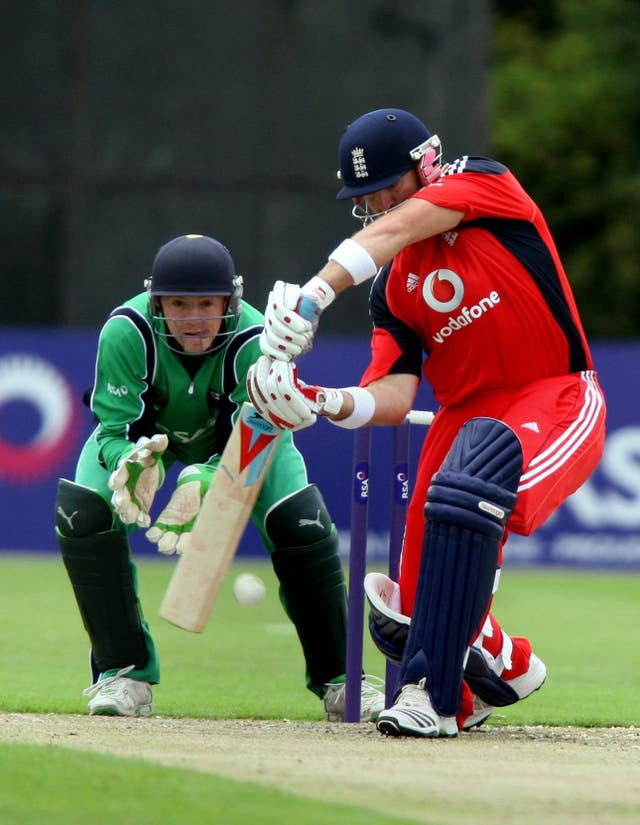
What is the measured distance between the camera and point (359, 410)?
5199 millimetres

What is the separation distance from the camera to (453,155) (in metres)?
12.9

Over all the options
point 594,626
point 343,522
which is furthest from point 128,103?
point 594,626

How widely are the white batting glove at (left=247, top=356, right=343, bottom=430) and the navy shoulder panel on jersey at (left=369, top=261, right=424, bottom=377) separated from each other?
61 centimetres

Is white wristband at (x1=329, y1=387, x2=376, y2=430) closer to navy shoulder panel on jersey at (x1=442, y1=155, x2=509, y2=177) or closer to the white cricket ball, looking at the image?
the white cricket ball

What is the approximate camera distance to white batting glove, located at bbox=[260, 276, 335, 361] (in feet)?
15.2

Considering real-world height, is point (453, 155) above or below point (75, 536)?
above

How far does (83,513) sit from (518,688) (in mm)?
1573

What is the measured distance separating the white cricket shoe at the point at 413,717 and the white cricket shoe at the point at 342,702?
665 mm

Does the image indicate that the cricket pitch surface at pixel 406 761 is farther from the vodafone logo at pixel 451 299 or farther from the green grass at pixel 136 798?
the vodafone logo at pixel 451 299

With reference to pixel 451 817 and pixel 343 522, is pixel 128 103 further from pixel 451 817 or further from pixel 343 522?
pixel 451 817

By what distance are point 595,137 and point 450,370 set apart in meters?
21.2

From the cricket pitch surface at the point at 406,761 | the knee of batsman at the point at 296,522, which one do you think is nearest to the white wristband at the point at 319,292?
the knee of batsman at the point at 296,522

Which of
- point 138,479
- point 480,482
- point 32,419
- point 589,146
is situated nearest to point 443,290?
point 480,482

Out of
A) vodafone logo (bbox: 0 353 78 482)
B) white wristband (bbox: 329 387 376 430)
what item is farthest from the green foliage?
Answer: white wristband (bbox: 329 387 376 430)
